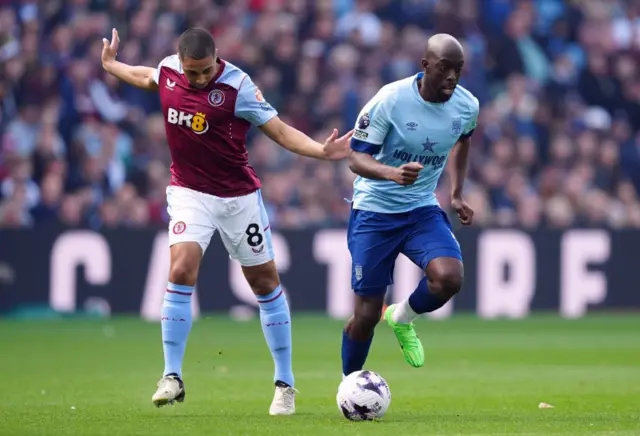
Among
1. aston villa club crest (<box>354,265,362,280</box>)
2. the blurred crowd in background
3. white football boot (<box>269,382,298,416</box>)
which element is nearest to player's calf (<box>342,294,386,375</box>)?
aston villa club crest (<box>354,265,362,280</box>)

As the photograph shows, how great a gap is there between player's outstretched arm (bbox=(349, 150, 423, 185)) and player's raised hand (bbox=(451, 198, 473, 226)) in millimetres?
923

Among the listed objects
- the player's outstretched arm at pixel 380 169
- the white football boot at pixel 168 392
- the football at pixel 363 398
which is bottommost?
the white football boot at pixel 168 392

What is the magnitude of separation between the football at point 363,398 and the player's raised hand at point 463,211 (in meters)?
1.49

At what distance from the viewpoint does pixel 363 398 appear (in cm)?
857

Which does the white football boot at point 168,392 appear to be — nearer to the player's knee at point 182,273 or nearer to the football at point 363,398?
the player's knee at point 182,273

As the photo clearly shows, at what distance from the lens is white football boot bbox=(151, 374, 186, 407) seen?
27.9ft

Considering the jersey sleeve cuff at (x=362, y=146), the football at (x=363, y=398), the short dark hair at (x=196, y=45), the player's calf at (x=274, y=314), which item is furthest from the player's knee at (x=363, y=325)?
the short dark hair at (x=196, y=45)

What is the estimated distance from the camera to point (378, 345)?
51.9 ft

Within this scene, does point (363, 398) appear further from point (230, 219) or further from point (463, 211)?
point (463, 211)

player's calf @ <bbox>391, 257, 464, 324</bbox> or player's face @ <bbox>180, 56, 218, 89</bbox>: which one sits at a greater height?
player's face @ <bbox>180, 56, 218, 89</bbox>

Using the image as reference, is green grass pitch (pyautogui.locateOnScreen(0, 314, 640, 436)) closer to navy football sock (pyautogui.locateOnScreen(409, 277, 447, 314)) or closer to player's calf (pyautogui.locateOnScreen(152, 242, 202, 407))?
player's calf (pyautogui.locateOnScreen(152, 242, 202, 407))

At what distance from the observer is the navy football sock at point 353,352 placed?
9.43 meters

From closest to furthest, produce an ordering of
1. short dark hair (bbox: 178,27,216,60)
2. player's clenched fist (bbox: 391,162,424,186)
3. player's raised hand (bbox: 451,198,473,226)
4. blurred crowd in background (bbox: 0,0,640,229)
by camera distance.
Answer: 1. player's clenched fist (bbox: 391,162,424,186)
2. short dark hair (bbox: 178,27,216,60)
3. player's raised hand (bbox: 451,198,473,226)
4. blurred crowd in background (bbox: 0,0,640,229)

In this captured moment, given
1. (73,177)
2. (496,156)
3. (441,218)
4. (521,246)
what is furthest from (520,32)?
(441,218)
